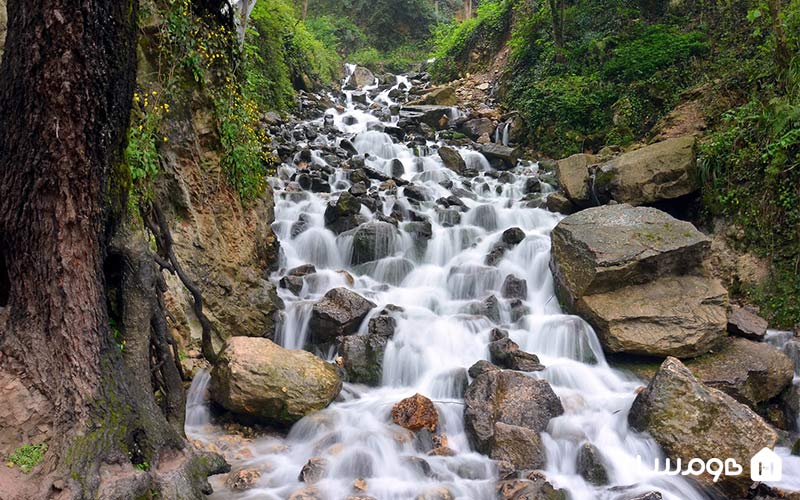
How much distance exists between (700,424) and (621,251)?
9.95 feet

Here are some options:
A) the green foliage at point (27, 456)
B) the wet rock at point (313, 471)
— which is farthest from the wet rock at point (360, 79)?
the green foliage at point (27, 456)

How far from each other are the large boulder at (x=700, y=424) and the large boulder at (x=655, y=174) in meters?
4.89

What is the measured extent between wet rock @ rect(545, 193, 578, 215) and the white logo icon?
677cm

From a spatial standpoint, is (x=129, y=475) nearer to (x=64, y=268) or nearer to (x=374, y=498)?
(x=64, y=268)

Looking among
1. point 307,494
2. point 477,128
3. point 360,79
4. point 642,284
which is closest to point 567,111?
point 477,128

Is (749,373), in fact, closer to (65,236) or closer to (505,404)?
(505,404)

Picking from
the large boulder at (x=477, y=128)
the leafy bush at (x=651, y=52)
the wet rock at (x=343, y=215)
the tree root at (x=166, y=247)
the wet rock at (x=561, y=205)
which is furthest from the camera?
the large boulder at (x=477, y=128)

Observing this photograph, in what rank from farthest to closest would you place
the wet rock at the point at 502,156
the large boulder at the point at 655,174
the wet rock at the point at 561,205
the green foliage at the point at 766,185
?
1. the wet rock at the point at 502,156
2. the wet rock at the point at 561,205
3. the large boulder at the point at 655,174
4. the green foliage at the point at 766,185

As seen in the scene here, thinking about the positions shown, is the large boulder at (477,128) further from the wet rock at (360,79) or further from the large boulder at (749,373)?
the wet rock at (360,79)

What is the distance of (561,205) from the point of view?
37.0ft

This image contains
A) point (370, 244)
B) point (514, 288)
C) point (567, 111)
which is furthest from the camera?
point (567, 111)

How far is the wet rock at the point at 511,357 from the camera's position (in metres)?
7.03

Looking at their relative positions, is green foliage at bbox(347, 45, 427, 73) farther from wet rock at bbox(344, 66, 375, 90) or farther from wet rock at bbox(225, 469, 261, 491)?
wet rock at bbox(225, 469, 261, 491)

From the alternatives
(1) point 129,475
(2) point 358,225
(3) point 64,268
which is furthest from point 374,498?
(2) point 358,225
